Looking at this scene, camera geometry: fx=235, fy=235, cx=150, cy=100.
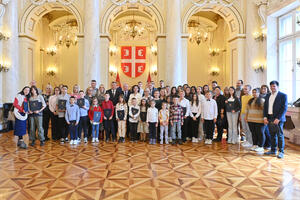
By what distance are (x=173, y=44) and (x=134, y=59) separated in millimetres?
4910

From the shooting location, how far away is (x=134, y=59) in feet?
42.9

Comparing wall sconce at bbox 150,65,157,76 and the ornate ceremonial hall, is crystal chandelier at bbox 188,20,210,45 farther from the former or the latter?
wall sconce at bbox 150,65,157,76

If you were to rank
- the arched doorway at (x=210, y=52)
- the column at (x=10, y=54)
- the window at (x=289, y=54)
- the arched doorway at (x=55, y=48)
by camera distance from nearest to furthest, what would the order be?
the window at (x=289, y=54) → the column at (x=10, y=54) → the arched doorway at (x=55, y=48) → the arched doorway at (x=210, y=52)

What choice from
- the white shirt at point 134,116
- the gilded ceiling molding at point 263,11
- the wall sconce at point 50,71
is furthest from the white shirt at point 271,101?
the wall sconce at point 50,71

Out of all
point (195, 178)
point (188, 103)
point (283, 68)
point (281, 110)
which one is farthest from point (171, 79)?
point (195, 178)

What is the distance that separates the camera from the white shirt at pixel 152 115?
5.79 metres

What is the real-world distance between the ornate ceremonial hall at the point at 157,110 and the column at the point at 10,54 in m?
0.03

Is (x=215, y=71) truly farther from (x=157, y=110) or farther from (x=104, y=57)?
(x=157, y=110)

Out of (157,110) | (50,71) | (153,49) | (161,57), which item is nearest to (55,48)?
(50,71)

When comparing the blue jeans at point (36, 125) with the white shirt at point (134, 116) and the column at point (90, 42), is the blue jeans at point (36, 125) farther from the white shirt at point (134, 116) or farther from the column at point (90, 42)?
the column at point (90, 42)

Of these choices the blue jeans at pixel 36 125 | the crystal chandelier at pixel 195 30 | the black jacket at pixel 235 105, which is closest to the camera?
the blue jeans at pixel 36 125

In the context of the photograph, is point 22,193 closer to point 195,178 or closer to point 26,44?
point 195,178

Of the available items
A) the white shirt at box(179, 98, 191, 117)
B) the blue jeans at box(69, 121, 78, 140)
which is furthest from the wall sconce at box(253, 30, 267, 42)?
the blue jeans at box(69, 121, 78, 140)

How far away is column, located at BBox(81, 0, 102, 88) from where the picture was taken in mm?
8477
